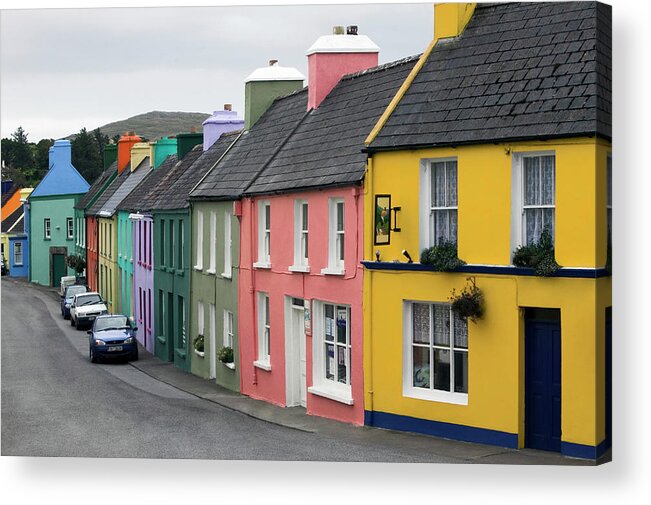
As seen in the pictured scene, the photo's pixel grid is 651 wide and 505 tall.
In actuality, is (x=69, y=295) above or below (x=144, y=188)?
below

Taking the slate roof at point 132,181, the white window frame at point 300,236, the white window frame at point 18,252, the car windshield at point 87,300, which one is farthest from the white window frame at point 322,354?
the slate roof at point 132,181

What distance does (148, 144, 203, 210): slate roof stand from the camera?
30906 millimetres

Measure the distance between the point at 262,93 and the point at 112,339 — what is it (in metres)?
7.30

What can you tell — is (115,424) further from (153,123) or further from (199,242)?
(199,242)

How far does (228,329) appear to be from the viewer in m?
26.8

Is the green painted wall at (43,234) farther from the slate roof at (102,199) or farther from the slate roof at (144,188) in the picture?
the slate roof at (144,188)

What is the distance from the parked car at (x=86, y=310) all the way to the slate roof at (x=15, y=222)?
21.2 feet

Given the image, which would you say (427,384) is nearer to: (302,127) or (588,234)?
(588,234)

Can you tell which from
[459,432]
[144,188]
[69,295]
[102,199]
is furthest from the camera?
[144,188]

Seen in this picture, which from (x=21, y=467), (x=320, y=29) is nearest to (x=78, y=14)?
(x=320, y=29)

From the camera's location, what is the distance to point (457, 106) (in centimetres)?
1792

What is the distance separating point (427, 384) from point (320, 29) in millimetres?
5953

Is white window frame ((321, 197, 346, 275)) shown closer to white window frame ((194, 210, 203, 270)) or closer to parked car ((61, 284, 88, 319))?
parked car ((61, 284, 88, 319))

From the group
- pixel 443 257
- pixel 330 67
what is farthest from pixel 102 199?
pixel 443 257
